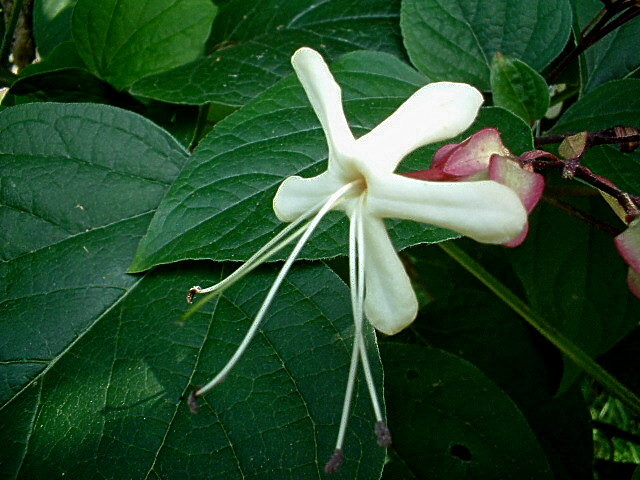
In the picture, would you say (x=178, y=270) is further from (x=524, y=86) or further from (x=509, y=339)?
(x=509, y=339)

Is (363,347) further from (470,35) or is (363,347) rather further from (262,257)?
(470,35)

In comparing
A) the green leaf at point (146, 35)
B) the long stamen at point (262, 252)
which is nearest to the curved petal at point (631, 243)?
the long stamen at point (262, 252)

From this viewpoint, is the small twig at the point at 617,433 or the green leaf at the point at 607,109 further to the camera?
the small twig at the point at 617,433

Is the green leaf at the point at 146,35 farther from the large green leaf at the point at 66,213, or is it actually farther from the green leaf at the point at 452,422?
the green leaf at the point at 452,422

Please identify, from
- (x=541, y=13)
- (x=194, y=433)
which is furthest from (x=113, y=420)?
(x=541, y=13)

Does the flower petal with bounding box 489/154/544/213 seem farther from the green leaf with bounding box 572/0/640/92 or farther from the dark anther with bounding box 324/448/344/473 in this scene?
the green leaf with bounding box 572/0/640/92

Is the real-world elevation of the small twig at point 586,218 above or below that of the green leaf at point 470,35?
below

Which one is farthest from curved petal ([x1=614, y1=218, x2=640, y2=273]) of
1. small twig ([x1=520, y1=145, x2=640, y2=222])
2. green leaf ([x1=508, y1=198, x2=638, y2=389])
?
green leaf ([x1=508, y1=198, x2=638, y2=389])
